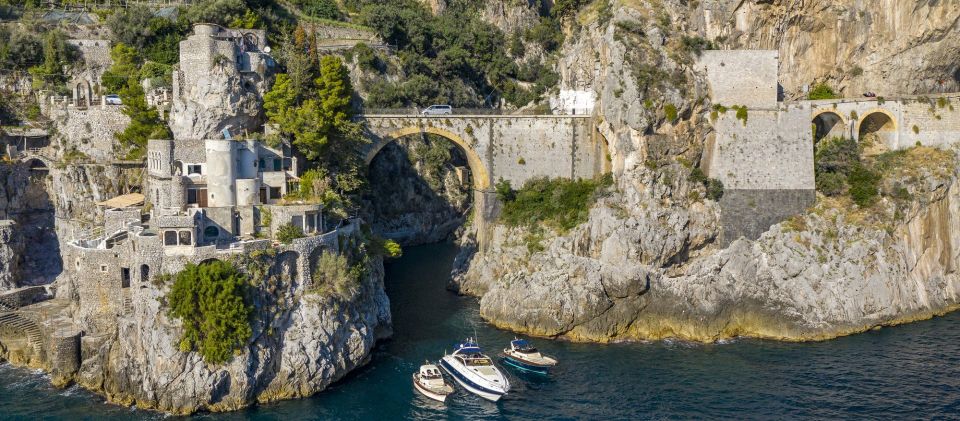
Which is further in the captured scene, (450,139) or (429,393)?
(450,139)

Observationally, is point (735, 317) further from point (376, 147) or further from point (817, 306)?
point (376, 147)

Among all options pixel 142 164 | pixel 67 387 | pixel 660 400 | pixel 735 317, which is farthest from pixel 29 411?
pixel 735 317

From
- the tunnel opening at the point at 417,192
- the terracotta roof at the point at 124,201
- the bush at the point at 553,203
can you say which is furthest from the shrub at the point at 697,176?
the terracotta roof at the point at 124,201

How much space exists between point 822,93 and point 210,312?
4381 centimetres

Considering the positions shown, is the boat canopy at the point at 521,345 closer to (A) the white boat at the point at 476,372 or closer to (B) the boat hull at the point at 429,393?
(A) the white boat at the point at 476,372

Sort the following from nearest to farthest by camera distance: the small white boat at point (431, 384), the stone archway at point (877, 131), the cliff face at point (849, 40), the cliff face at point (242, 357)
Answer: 1. the cliff face at point (242, 357)
2. the small white boat at point (431, 384)
3. the stone archway at point (877, 131)
4. the cliff face at point (849, 40)

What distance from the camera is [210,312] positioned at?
36.3 metres

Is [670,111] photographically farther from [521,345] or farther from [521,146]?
[521,345]

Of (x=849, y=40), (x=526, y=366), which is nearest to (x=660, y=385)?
(x=526, y=366)

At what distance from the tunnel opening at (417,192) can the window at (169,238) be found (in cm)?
2979

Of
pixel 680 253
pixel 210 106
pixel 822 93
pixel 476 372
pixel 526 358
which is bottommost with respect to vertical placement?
pixel 476 372

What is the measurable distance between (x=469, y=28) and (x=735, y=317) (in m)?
42.0

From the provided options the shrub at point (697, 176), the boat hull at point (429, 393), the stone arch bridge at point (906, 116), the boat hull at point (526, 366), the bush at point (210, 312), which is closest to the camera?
the bush at point (210, 312)

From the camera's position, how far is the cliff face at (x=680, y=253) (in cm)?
4631
